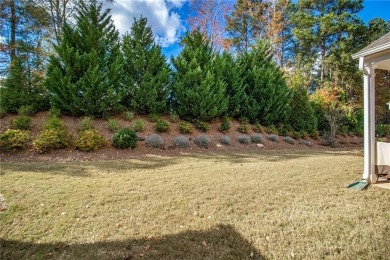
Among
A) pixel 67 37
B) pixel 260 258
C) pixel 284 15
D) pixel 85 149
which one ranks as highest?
pixel 284 15

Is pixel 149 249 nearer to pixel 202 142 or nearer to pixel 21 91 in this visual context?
pixel 202 142

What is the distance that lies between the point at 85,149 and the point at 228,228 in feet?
19.4

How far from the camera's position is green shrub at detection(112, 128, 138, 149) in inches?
291

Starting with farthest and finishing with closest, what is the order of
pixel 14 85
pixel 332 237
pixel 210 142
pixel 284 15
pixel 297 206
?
pixel 284 15
pixel 210 142
pixel 14 85
pixel 297 206
pixel 332 237

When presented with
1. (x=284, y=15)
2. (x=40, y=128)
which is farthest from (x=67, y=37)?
(x=284, y=15)

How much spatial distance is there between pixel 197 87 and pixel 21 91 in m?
7.38

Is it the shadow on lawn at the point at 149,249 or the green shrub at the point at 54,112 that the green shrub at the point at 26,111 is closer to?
the green shrub at the point at 54,112

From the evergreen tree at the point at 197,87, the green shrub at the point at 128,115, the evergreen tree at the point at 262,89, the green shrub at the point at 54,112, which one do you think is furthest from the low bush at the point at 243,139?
the green shrub at the point at 54,112

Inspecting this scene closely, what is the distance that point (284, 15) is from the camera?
810 inches

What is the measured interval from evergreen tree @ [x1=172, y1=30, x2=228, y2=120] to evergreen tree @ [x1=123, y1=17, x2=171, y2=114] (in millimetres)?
683

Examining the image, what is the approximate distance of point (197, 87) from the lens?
1027 cm

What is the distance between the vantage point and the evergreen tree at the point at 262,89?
12.1m

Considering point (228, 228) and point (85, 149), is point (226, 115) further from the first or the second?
point (228, 228)

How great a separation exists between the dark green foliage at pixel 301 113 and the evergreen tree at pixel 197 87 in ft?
16.6
